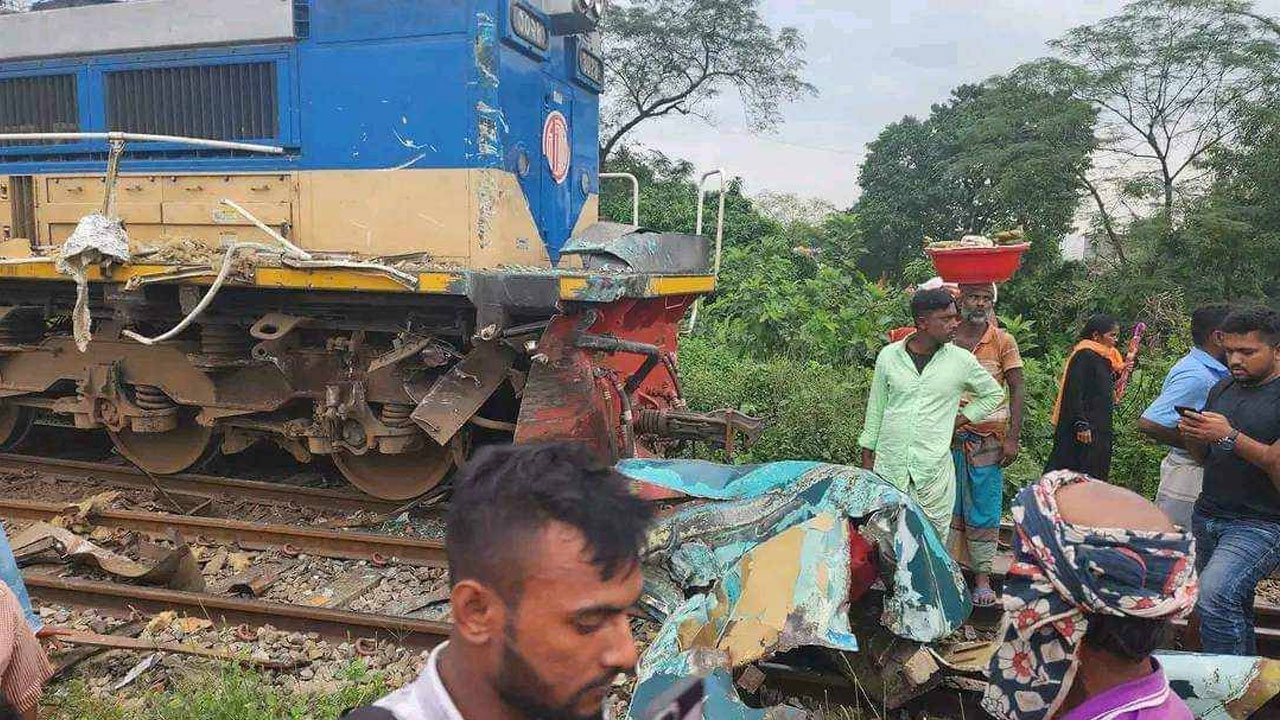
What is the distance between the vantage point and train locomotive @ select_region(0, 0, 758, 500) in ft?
16.3

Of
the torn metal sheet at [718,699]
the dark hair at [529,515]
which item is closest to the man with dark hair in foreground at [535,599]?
the dark hair at [529,515]

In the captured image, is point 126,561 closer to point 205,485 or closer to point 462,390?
point 205,485

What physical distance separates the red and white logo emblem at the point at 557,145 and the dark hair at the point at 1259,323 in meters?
4.15

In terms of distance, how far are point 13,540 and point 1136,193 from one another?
14910 millimetres

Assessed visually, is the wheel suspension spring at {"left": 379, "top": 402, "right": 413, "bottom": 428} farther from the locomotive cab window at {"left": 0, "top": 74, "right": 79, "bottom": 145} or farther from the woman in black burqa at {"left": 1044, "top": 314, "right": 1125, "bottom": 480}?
the woman in black burqa at {"left": 1044, "top": 314, "right": 1125, "bottom": 480}

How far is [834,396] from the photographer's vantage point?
277 inches

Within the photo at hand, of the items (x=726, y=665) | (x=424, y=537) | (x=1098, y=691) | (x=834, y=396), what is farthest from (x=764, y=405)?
(x=1098, y=691)

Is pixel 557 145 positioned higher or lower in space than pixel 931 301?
higher

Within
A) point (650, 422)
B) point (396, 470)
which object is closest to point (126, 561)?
point (396, 470)

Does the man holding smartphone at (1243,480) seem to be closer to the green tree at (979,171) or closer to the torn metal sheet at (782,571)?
the torn metal sheet at (782,571)

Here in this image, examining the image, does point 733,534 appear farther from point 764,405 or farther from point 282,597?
point 764,405

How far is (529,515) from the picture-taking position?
1.11 meters

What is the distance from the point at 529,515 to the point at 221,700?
271 cm

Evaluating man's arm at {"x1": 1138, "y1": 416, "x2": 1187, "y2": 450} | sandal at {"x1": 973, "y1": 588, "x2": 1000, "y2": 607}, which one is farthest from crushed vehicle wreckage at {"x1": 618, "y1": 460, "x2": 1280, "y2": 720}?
man's arm at {"x1": 1138, "y1": 416, "x2": 1187, "y2": 450}
